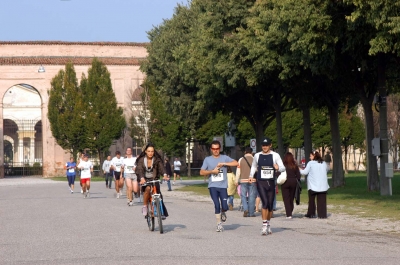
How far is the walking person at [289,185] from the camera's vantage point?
2280 cm

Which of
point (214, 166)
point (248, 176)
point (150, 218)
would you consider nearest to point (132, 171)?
point (248, 176)

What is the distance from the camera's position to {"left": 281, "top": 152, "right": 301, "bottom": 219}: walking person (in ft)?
74.8

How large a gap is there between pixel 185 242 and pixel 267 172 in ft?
10.0

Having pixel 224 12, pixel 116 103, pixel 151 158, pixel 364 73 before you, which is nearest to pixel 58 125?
pixel 116 103

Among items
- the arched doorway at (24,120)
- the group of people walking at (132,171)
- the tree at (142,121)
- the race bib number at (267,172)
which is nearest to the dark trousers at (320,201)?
the group of people walking at (132,171)

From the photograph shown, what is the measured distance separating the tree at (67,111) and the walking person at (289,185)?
55.4m

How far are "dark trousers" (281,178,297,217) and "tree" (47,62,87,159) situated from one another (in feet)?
182

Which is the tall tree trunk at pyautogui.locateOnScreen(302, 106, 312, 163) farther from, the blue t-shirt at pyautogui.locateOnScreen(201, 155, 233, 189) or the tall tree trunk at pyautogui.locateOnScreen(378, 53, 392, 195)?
the blue t-shirt at pyautogui.locateOnScreen(201, 155, 233, 189)

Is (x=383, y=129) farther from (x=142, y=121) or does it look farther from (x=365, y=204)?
(x=142, y=121)

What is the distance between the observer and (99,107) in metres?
78.2

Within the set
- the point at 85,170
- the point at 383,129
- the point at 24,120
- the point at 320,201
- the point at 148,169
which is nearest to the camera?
the point at 148,169

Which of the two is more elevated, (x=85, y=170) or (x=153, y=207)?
(x=85, y=170)

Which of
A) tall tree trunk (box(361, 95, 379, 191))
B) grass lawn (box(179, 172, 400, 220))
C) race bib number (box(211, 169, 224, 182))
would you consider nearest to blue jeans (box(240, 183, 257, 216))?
grass lawn (box(179, 172, 400, 220))

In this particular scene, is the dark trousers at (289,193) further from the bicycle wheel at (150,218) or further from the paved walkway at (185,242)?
the bicycle wheel at (150,218)
